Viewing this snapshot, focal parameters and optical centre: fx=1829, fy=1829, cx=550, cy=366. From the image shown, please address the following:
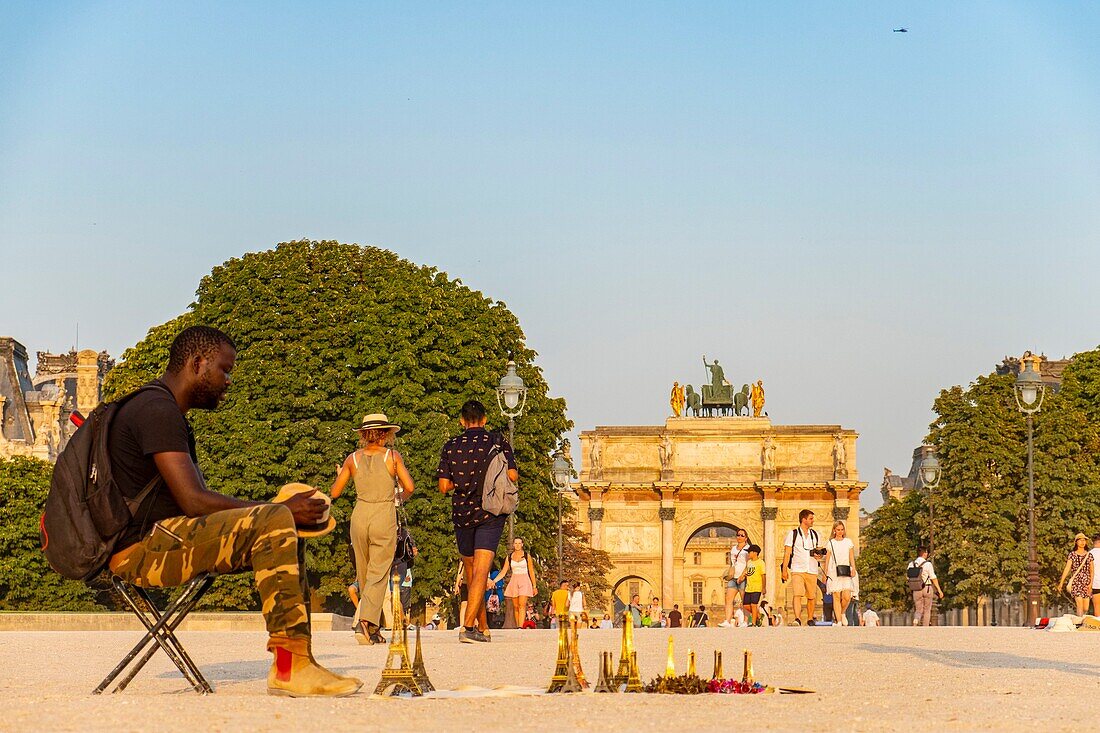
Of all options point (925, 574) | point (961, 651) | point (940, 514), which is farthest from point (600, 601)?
point (961, 651)

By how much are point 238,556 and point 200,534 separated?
0.77ft

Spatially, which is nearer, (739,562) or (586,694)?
(586,694)

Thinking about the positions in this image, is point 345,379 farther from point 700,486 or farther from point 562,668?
point 700,486

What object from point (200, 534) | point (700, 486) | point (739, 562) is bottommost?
point (200, 534)

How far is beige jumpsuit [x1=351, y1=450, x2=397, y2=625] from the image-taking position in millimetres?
16578

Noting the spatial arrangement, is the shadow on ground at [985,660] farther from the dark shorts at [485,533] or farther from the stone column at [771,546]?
the stone column at [771,546]

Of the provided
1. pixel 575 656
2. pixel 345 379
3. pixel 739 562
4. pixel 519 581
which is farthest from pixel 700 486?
pixel 575 656

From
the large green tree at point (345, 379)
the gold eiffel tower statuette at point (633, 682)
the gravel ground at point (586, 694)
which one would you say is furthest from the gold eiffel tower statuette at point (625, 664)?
the large green tree at point (345, 379)

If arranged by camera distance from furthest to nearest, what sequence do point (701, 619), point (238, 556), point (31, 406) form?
point (31, 406) → point (701, 619) → point (238, 556)

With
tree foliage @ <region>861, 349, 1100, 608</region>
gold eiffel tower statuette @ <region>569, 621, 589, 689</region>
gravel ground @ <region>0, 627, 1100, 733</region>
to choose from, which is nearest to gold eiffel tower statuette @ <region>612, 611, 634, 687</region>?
gold eiffel tower statuette @ <region>569, 621, 589, 689</region>

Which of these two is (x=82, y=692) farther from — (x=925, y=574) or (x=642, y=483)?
(x=642, y=483)

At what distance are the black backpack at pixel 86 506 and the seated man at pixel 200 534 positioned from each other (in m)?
0.07

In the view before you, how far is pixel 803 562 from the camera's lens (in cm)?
2819

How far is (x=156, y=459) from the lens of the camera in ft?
30.2
